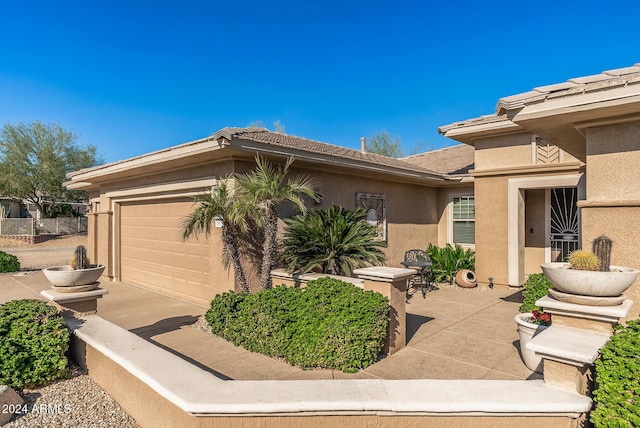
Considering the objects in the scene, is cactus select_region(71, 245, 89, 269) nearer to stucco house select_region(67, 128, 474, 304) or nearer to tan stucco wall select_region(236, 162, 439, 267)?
stucco house select_region(67, 128, 474, 304)

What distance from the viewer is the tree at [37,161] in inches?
1175

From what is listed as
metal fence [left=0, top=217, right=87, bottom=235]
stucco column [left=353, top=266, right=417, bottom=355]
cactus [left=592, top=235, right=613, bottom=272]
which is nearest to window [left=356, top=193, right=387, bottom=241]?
stucco column [left=353, top=266, right=417, bottom=355]

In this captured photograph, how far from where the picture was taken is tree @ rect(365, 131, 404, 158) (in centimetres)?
3281

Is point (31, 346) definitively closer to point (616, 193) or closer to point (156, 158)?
point (156, 158)

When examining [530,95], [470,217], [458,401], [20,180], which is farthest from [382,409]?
[20,180]

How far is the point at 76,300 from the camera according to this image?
5.62m

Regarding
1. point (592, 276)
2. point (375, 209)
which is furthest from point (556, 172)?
point (592, 276)

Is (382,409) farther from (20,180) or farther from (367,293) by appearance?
(20,180)

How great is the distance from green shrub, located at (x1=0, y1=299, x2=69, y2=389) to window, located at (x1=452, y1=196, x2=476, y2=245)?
11843 mm

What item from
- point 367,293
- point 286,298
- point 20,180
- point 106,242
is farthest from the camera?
point 20,180

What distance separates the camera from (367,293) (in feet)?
18.1

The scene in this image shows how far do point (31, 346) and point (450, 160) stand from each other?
1431 centimetres

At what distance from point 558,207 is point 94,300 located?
11350mm

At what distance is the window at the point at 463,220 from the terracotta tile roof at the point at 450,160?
3.38 feet
